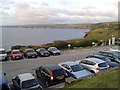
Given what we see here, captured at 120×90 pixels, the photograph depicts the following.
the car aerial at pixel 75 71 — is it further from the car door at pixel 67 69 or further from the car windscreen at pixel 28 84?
the car windscreen at pixel 28 84

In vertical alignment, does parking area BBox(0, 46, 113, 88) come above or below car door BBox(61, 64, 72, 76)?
below

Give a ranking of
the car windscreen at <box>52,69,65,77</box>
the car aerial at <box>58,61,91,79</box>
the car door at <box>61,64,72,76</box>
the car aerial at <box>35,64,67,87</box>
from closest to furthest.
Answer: the car aerial at <box>35,64,67,87</box>
the car windscreen at <box>52,69,65,77</box>
the car aerial at <box>58,61,91,79</box>
the car door at <box>61,64,72,76</box>

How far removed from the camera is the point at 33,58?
2278 cm

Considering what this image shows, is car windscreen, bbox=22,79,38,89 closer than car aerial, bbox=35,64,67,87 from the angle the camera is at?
Yes

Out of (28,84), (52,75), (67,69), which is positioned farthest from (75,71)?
(28,84)

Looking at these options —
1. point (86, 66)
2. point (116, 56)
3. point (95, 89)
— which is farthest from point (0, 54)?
point (95, 89)

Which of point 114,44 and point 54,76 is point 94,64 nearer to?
point 54,76

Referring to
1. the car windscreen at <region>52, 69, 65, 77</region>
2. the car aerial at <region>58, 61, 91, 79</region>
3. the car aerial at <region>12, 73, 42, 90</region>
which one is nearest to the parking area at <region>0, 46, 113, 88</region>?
the car windscreen at <region>52, 69, 65, 77</region>

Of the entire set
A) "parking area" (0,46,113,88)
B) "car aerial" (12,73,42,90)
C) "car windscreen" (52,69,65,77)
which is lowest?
"parking area" (0,46,113,88)

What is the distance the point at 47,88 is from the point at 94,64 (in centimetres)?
481

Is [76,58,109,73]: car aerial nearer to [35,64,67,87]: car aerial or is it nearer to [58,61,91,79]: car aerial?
[58,61,91,79]: car aerial

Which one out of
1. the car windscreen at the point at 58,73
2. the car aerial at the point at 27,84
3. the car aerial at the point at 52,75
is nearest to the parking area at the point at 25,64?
the car aerial at the point at 52,75

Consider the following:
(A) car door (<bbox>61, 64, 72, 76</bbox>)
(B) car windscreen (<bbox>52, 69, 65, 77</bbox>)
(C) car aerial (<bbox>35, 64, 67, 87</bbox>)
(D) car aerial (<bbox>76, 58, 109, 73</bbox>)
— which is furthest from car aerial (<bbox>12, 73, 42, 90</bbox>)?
(D) car aerial (<bbox>76, 58, 109, 73</bbox>)

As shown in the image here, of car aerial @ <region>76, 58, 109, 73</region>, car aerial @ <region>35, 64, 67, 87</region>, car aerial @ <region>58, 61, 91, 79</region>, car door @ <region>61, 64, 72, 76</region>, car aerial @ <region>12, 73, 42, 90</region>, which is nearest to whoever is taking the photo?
car aerial @ <region>12, 73, 42, 90</region>
